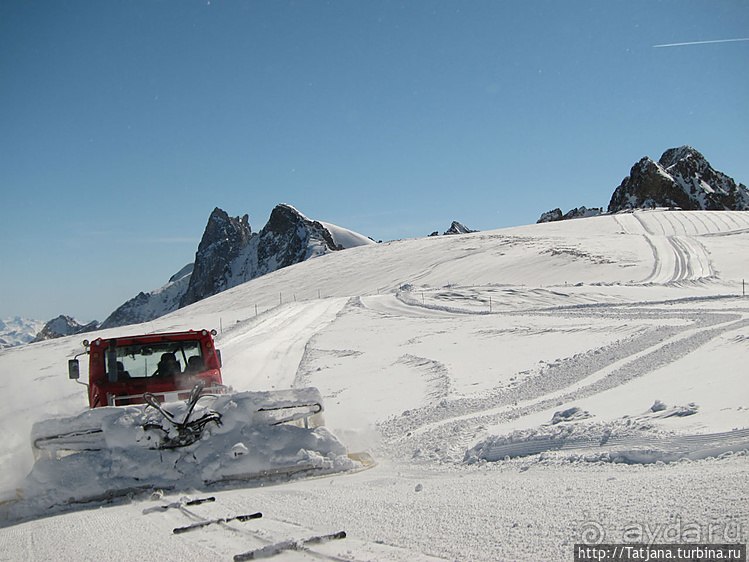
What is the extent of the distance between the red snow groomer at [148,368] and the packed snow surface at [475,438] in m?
1.18

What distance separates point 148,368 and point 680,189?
6259 inches

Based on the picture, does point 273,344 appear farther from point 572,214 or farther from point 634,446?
point 572,214

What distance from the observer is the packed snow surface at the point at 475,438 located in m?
3.61

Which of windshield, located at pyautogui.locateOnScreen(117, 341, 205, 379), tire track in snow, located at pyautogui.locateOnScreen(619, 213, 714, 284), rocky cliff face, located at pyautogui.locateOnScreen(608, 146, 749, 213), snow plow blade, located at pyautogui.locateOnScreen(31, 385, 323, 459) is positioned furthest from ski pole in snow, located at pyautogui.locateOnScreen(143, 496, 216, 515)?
rocky cliff face, located at pyautogui.locateOnScreen(608, 146, 749, 213)

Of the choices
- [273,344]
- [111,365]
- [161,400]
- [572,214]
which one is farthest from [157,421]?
[572,214]

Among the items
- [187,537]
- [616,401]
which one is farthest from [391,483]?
[616,401]

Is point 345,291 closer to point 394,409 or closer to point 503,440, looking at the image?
point 394,409

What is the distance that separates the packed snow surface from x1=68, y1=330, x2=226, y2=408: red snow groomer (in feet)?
3.87

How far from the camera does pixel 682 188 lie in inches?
5659

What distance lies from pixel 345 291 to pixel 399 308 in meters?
13.4

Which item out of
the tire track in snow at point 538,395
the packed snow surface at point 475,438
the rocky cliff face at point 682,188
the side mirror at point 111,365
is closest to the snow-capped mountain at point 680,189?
the rocky cliff face at point 682,188

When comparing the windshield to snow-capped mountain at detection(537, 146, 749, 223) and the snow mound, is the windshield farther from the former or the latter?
snow-capped mountain at detection(537, 146, 749, 223)

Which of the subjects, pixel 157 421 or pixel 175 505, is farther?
pixel 157 421

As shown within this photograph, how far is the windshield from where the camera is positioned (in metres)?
7.39
